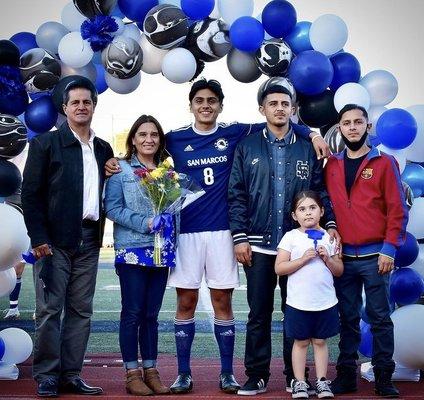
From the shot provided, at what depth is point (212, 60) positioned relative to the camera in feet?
18.9

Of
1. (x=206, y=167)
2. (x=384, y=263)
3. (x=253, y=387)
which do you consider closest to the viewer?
(x=384, y=263)

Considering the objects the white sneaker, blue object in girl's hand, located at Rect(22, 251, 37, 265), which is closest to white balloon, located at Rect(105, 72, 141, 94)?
blue object in girl's hand, located at Rect(22, 251, 37, 265)

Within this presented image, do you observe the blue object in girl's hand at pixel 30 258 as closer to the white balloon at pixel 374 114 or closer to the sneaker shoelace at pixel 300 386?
the sneaker shoelace at pixel 300 386

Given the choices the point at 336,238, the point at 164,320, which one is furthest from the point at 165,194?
the point at 164,320

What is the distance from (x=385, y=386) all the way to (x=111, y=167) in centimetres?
222

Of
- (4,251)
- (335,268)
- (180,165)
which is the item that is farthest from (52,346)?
(335,268)

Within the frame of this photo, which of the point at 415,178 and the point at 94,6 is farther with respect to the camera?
the point at 415,178

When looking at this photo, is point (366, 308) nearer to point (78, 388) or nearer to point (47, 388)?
point (78, 388)

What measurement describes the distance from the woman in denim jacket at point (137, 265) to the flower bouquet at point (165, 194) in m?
0.06

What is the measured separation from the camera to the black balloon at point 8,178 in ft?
17.5

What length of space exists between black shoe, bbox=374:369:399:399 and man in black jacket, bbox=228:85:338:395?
1.81 ft

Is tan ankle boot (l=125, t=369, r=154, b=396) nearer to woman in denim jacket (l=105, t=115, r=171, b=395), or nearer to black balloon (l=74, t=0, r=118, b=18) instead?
woman in denim jacket (l=105, t=115, r=171, b=395)

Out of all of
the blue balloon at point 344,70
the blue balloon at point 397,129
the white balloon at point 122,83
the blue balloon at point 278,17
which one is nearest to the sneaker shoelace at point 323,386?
the blue balloon at point 397,129

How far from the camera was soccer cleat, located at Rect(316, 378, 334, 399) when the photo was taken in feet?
15.3
